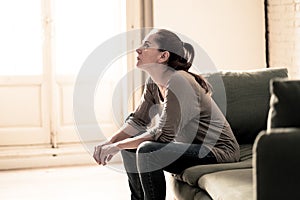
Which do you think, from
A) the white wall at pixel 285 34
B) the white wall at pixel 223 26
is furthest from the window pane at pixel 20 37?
the white wall at pixel 285 34

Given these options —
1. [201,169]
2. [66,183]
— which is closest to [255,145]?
[201,169]

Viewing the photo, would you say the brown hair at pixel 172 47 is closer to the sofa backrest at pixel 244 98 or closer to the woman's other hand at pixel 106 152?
the sofa backrest at pixel 244 98

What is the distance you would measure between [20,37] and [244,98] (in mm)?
2540

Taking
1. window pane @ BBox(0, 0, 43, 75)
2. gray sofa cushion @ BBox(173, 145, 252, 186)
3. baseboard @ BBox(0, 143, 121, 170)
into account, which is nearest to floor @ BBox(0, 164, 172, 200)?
baseboard @ BBox(0, 143, 121, 170)

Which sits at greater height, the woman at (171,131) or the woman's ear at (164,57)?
the woman's ear at (164,57)

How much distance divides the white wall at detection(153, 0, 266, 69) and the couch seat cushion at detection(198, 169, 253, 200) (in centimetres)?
243

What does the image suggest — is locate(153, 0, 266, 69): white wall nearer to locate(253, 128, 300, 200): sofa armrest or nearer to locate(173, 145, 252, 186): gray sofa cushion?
locate(173, 145, 252, 186): gray sofa cushion

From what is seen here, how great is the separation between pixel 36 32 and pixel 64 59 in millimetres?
353

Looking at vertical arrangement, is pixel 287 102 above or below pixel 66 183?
above

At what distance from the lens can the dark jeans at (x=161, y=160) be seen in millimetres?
2441

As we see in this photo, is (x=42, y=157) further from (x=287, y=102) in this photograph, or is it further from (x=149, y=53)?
(x=287, y=102)

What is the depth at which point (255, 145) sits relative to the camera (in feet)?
4.80

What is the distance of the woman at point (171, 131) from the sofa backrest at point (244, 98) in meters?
0.33

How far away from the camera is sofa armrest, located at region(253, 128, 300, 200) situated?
4.77 feet
